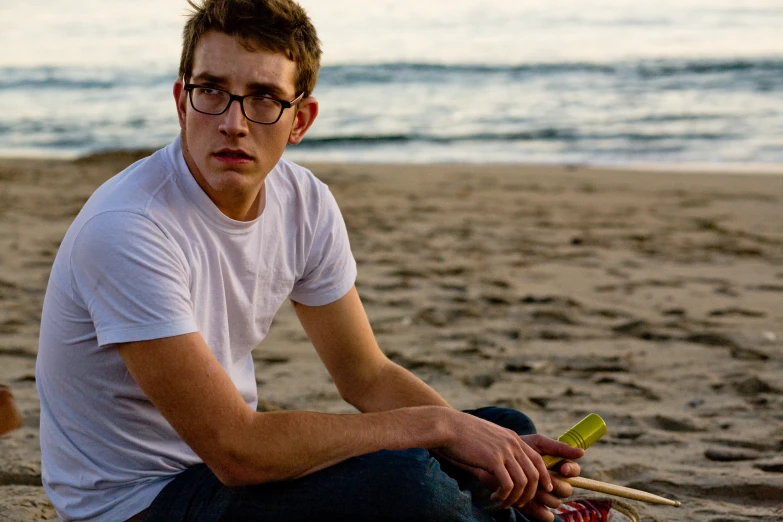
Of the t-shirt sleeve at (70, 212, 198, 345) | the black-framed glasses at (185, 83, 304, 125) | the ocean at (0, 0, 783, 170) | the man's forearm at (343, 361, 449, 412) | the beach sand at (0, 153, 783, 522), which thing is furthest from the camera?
the ocean at (0, 0, 783, 170)

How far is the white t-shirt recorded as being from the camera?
1.86 meters

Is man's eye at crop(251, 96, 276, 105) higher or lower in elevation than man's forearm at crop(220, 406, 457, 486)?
higher

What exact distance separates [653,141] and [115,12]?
24.1 metres

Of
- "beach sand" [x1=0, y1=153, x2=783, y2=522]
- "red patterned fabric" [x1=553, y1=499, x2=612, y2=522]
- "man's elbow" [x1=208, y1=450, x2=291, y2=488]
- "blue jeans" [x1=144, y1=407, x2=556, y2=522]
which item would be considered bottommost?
"beach sand" [x1=0, y1=153, x2=783, y2=522]

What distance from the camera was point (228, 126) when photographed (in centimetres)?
208

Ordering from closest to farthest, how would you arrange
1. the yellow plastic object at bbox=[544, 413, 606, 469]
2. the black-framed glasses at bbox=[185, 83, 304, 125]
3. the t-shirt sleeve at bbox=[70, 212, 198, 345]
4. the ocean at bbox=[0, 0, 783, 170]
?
the t-shirt sleeve at bbox=[70, 212, 198, 345] < the black-framed glasses at bbox=[185, 83, 304, 125] < the yellow plastic object at bbox=[544, 413, 606, 469] < the ocean at bbox=[0, 0, 783, 170]

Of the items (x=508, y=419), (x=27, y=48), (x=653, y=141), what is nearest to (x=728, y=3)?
(x=653, y=141)

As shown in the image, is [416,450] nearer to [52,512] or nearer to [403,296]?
[52,512]

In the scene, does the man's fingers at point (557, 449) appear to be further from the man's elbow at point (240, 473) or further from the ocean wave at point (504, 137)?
the ocean wave at point (504, 137)

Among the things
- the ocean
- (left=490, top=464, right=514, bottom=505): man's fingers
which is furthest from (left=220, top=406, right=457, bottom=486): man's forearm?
the ocean

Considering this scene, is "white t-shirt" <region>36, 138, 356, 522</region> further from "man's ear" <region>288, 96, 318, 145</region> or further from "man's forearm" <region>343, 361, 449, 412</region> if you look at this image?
"man's forearm" <region>343, 361, 449, 412</region>

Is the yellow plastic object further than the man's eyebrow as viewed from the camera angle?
Yes

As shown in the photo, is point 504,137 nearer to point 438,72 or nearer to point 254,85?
point 438,72

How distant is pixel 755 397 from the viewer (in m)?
3.58
